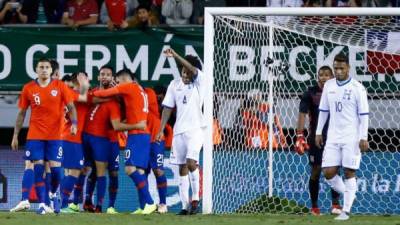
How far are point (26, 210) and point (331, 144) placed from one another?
164 inches

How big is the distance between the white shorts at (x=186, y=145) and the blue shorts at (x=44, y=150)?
1386 millimetres

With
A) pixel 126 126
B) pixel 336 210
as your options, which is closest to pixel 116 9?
pixel 126 126

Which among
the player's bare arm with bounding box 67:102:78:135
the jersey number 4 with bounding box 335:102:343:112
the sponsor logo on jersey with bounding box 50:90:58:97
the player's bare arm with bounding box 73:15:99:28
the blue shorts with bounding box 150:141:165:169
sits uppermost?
the player's bare arm with bounding box 73:15:99:28

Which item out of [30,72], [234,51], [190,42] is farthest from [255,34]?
[30,72]

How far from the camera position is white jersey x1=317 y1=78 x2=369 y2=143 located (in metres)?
14.8

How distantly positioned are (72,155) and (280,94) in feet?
9.36

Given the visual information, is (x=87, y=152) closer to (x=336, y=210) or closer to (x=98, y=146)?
(x=98, y=146)

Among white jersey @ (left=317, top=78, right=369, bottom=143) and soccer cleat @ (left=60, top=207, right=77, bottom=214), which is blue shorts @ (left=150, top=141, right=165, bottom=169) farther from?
white jersey @ (left=317, top=78, right=369, bottom=143)

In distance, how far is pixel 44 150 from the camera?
51.2 ft

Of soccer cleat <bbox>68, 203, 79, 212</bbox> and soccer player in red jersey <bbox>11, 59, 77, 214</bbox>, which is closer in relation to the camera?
soccer player in red jersey <bbox>11, 59, 77, 214</bbox>

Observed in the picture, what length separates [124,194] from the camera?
19453mm

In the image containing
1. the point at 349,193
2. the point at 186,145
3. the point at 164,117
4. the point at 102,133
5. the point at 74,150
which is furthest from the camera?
the point at 74,150

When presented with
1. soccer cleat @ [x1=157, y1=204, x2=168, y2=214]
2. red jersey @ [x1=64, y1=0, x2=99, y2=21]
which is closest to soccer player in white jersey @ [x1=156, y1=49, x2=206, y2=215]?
soccer cleat @ [x1=157, y1=204, x2=168, y2=214]

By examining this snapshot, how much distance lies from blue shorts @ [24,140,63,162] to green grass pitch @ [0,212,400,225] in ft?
2.23
